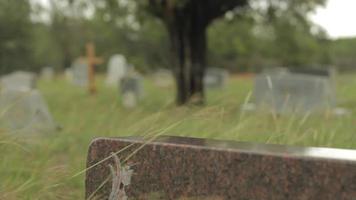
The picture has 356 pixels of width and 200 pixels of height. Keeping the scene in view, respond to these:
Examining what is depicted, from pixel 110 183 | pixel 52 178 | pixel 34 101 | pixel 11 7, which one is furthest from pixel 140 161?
pixel 11 7

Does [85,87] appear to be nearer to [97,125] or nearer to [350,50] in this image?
[97,125]

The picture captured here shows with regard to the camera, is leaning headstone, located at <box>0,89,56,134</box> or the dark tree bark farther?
the dark tree bark

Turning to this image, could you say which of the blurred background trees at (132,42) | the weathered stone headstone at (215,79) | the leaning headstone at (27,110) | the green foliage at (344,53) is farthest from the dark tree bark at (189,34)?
the green foliage at (344,53)

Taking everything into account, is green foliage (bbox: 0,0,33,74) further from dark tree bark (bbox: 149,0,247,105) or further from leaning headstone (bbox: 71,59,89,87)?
dark tree bark (bbox: 149,0,247,105)

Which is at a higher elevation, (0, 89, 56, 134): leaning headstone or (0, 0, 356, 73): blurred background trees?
Answer: (0, 0, 356, 73): blurred background trees

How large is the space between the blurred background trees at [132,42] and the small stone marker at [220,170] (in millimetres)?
11079

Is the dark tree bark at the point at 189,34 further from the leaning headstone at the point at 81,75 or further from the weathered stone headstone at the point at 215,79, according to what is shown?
the leaning headstone at the point at 81,75

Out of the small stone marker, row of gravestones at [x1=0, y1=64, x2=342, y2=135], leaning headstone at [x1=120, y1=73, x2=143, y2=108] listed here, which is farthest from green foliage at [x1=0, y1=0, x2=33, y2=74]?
the small stone marker

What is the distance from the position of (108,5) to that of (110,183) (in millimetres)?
9230

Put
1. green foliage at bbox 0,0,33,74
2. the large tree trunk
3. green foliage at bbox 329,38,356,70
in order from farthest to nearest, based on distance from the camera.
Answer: green foliage at bbox 329,38,356,70 < green foliage at bbox 0,0,33,74 < the large tree trunk

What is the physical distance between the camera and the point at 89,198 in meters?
2.46

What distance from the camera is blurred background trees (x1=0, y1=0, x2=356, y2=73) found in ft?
77.9

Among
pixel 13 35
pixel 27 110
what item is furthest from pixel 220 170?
pixel 13 35

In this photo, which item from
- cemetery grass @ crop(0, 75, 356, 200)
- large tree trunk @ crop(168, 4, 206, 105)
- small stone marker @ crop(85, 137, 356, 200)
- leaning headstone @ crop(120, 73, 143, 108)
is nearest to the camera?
small stone marker @ crop(85, 137, 356, 200)
